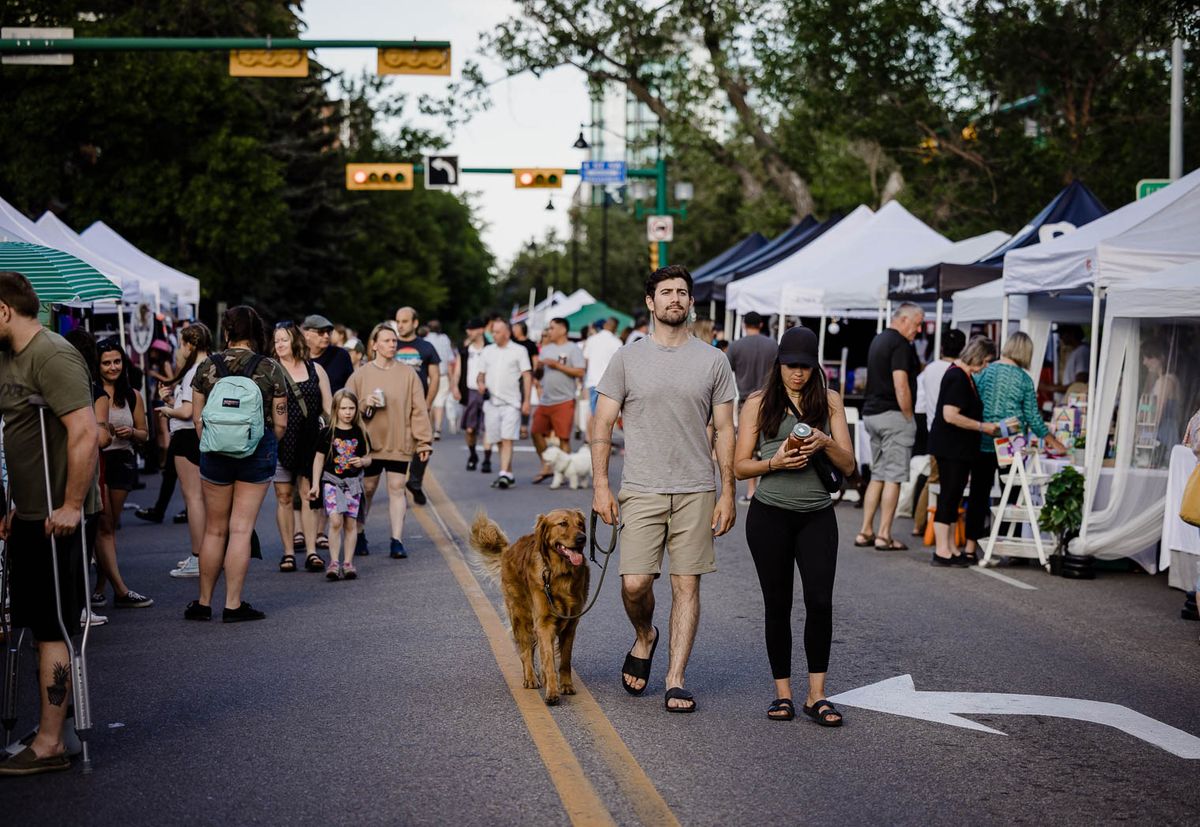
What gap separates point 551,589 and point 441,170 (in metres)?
25.2

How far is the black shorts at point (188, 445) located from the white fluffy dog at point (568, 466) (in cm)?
733

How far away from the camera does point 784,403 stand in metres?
6.84

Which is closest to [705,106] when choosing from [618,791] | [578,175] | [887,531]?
[578,175]

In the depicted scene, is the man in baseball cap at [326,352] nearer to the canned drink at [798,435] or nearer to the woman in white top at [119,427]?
the woman in white top at [119,427]

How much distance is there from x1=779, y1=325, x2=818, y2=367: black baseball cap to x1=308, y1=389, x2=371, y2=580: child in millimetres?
5190

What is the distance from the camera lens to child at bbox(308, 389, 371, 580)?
11.1 m

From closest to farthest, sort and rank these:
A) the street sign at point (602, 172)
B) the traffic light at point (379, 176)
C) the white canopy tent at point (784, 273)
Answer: the white canopy tent at point (784, 273)
the traffic light at point (379, 176)
the street sign at point (602, 172)

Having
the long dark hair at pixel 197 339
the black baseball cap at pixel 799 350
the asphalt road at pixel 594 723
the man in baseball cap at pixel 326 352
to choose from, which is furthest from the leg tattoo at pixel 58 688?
the man in baseball cap at pixel 326 352

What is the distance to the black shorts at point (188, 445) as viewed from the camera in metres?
11.0

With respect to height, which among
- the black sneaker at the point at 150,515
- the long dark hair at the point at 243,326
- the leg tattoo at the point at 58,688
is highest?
the long dark hair at the point at 243,326

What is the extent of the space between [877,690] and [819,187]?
52.3 metres

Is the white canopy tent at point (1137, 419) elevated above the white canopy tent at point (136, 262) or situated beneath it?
situated beneath

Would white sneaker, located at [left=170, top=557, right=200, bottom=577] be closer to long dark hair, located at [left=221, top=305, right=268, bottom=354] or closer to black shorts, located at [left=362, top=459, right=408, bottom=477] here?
black shorts, located at [left=362, top=459, right=408, bottom=477]

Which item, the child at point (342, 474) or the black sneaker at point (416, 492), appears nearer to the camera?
the child at point (342, 474)
